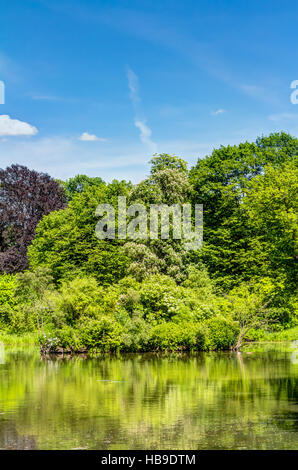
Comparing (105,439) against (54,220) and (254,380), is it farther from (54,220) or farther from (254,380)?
(54,220)

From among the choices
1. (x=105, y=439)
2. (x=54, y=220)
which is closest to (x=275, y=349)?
(x=105, y=439)

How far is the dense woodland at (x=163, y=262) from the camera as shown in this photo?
28.2m

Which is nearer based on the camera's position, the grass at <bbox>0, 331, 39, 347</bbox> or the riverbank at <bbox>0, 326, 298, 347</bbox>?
the grass at <bbox>0, 331, 39, 347</bbox>

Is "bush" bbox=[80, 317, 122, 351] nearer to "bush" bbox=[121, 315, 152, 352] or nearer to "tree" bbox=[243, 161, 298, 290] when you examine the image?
"bush" bbox=[121, 315, 152, 352]

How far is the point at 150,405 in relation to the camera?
13.0m

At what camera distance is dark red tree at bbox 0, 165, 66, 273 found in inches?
2071

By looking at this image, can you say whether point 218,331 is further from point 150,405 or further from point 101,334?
point 150,405

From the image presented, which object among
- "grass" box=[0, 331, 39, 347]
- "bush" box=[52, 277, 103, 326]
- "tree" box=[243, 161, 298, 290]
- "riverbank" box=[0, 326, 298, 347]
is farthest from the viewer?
"riverbank" box=[0, 326, 298, 347]

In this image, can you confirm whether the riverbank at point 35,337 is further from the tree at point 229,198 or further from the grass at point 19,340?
the tree at point 229,198

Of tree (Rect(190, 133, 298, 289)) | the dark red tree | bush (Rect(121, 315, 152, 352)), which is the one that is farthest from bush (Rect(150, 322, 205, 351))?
the dark red tree

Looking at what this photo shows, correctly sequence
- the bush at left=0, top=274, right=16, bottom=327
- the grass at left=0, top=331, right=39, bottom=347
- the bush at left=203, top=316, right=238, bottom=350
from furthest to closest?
the bush at left=0, top=274, right=16, bottom=327
the grass at left=0, top=331, right=39, bottom=347
the bush at left=203, top=316, right=238, bottom=350

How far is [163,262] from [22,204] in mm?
20898

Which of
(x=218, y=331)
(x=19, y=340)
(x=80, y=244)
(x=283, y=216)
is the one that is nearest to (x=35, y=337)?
(x=19, y=340)

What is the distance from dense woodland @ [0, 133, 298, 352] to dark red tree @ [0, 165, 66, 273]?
0.31 ft
